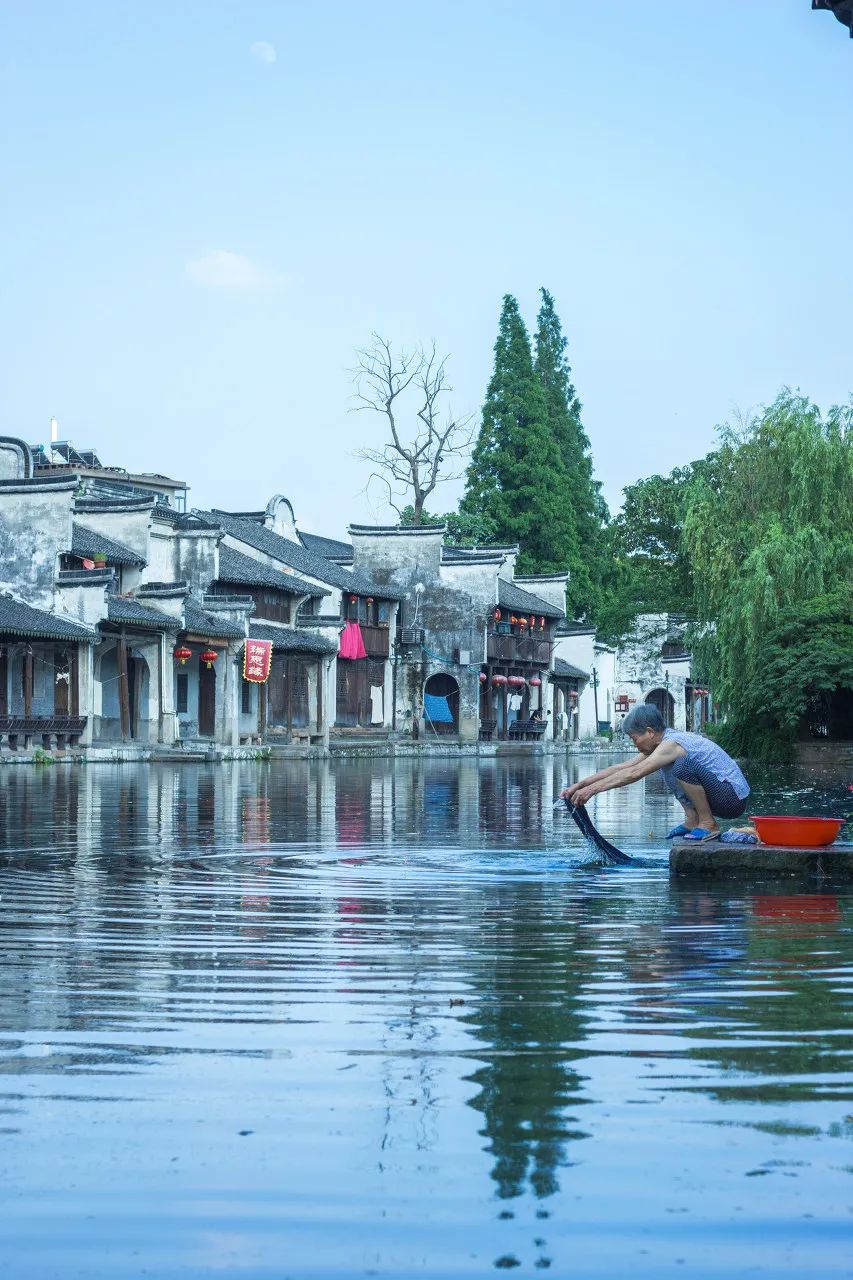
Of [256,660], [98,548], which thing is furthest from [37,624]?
[256,660]

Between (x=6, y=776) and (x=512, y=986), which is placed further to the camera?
(x=6, y=776)

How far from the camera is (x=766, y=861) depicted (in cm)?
948

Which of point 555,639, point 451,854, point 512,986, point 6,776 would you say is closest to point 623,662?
point 555,639

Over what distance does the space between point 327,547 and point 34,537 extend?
2536cm

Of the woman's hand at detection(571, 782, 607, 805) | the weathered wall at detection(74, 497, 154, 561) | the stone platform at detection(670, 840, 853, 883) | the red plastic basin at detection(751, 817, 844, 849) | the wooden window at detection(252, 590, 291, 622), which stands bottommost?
the stone platform at detection(670, 840, 853, 883)

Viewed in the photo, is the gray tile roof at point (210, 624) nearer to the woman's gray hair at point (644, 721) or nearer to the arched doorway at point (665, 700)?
the woman's gray hair at point (644, 721)

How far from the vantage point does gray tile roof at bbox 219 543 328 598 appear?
45812 millimetres

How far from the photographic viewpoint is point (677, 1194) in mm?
3295

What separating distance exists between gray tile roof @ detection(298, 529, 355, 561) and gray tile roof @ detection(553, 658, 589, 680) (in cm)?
1066

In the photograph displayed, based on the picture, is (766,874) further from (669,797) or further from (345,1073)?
(669,797)

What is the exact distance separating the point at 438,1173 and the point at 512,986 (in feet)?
7.21

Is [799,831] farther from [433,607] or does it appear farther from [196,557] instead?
[433,607]

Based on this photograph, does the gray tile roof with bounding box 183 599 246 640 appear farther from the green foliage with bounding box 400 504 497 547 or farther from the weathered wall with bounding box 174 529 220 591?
the green foliage with bounding box 400 504 497 547

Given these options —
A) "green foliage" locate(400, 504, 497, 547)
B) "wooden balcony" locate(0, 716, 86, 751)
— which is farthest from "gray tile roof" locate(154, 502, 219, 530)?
"green foliage" locate(400, 504, 497, 547)
